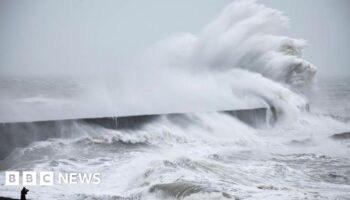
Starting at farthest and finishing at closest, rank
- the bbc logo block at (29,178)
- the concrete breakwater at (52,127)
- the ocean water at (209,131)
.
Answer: the concrete breakwater at (52,127) < the bbc logo block at (29,178) < the ocean water at (209,131)

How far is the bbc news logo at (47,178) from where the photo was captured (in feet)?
22.9

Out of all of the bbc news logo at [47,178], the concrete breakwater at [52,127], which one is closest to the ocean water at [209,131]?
the concrete breakwater at [52,127]

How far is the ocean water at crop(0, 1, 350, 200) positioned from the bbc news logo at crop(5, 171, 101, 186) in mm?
215

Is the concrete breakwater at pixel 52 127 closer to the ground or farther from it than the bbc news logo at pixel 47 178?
farther from it

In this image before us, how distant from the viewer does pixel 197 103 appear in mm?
14555

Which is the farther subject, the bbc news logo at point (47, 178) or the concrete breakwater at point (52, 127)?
the concrete breakwater at point (52, 127)

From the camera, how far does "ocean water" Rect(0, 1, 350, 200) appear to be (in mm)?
6676

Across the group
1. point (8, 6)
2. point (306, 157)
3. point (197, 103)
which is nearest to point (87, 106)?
point (197, 103)

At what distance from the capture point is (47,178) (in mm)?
7133

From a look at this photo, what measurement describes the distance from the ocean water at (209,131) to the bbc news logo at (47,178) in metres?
0.21

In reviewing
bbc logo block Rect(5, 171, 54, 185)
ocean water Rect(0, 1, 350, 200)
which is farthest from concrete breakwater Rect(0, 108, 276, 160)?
bbc logo block Rect(5, 171, 54, 185)

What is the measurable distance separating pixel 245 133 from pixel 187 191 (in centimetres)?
584

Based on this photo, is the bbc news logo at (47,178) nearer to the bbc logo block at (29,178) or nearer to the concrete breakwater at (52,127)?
the bbc logo block at (29,178)

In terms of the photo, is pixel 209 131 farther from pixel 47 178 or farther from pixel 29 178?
pixel 29 178
